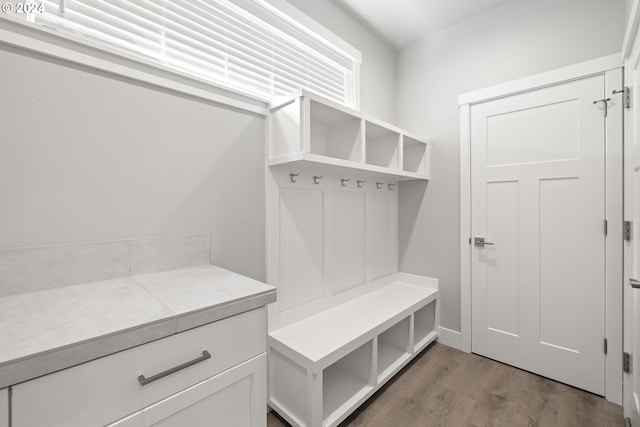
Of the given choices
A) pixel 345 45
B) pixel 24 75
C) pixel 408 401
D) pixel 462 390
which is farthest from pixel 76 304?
pixel 345 45

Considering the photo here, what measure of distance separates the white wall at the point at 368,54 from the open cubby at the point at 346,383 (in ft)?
6.38

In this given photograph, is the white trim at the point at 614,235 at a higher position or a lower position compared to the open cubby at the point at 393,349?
higher

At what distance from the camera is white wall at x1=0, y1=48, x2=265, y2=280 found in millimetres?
1005

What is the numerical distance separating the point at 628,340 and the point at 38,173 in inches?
119

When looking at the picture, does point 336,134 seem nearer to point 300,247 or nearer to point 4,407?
point 300,247

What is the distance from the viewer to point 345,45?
2.28m

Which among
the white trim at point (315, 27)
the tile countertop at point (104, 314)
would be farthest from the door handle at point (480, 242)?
the tile countertop at point (104, 314)

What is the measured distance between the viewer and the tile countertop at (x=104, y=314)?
0.62m

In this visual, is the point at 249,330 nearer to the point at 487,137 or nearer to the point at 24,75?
the point at 24,75

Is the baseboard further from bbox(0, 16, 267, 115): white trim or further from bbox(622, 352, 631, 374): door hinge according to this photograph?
bbox(0, 16, 267, 115): white trim

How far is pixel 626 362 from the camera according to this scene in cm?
173

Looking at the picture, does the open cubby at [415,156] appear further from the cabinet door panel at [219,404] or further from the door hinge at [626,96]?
the cabinet door panel at [219,404]

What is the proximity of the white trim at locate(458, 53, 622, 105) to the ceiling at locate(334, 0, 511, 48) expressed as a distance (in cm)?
63
